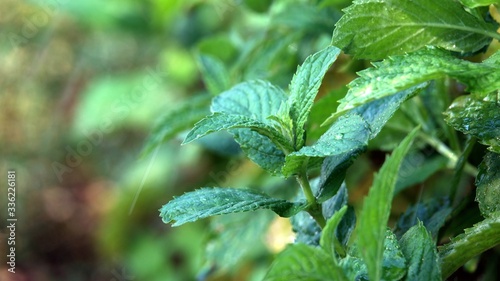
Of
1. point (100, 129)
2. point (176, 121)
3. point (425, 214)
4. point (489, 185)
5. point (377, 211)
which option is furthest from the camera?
point (100, 129)

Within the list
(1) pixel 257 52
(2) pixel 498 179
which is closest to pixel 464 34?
(2) pixel 498 179

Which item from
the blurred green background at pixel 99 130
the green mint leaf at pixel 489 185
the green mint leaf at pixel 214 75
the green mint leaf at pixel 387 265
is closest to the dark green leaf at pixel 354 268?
the green mint leaf at pixel 387 265

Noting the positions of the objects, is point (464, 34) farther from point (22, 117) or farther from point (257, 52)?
point (22, 117)

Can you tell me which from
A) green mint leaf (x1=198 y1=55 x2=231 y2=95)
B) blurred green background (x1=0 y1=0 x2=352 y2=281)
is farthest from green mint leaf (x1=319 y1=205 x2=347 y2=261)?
blurred green background (x1=0 y1=0 x2=352 y2=281)

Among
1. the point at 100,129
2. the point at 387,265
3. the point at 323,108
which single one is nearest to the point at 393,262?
the point at 387,265

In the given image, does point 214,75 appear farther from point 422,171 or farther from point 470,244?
point 470,244

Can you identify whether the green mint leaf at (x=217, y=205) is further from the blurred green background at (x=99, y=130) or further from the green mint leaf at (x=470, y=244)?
the blurred green background at (x=99, y=130)
